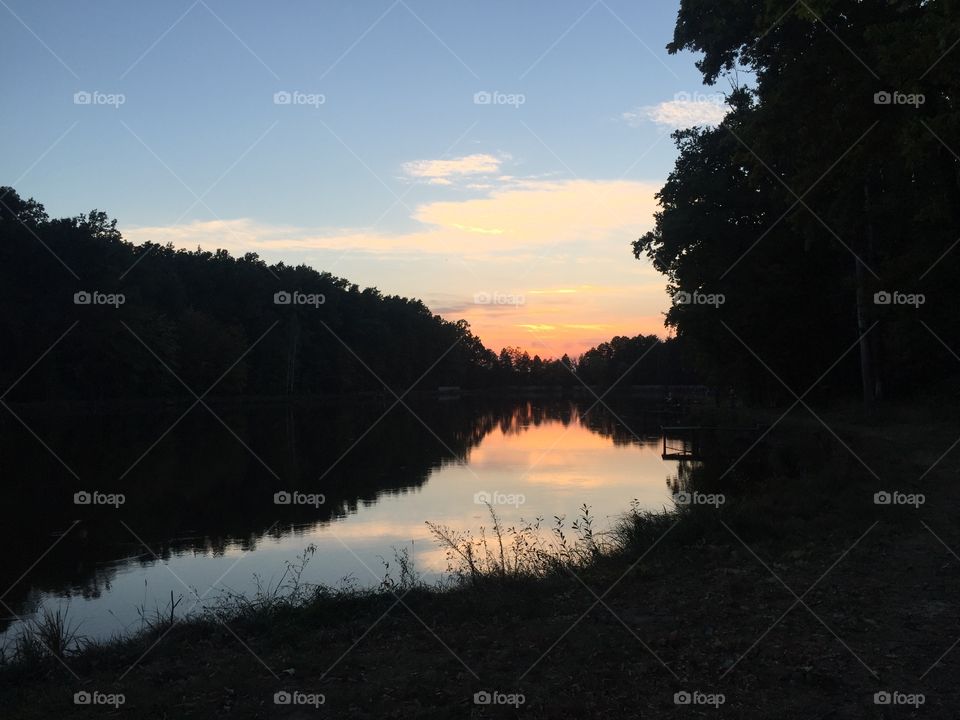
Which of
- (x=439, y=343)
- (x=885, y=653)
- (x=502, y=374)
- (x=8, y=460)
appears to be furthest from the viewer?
(x=502, y=374)

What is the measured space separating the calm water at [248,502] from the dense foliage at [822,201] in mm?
7238

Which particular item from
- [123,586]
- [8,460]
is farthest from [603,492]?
[8,460]

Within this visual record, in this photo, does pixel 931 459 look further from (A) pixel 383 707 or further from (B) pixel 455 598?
(A) pixel 383 707

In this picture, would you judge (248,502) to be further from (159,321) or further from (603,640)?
(159,321)

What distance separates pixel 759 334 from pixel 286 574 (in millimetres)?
27791

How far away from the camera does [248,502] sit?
2033cm

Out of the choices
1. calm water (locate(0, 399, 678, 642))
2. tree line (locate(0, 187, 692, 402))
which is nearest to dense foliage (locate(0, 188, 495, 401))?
tree line (locate(0, 187, 692, 402))

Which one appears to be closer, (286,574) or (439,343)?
(286,574)

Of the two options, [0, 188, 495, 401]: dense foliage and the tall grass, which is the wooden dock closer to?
the tall grass

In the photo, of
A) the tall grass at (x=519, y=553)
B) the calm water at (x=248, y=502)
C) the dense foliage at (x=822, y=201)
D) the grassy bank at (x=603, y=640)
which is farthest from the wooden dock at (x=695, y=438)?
the grassy bank at (x=603, y=640)

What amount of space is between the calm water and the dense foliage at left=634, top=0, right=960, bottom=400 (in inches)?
285

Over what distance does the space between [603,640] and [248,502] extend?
596 inches

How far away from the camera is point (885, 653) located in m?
6.45

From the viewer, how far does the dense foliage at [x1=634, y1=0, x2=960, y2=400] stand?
11.7 m
